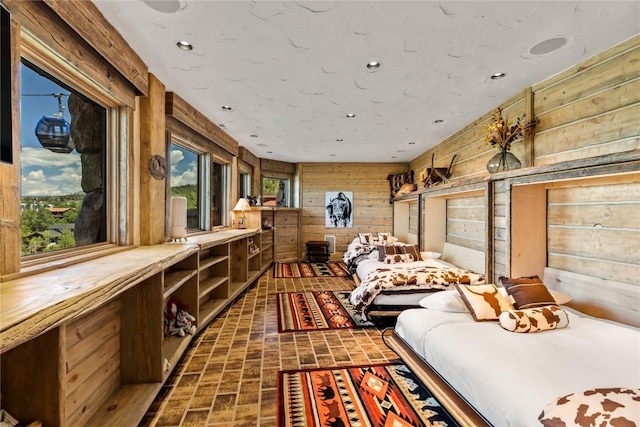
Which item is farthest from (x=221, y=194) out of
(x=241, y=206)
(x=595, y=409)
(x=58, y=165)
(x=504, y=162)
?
(x=595, y=409)

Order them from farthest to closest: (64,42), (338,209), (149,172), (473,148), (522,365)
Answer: (338,209) → (473,148) → (149,172) → (64,42) → (522,365)

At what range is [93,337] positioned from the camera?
5.92 feet

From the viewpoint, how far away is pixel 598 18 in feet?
6.00

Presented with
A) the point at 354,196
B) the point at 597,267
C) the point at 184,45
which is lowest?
the point at 597,267

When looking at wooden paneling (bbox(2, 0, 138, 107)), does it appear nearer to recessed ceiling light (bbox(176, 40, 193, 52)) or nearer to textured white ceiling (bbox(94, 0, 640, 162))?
textured white ceiling (bbox(94, 0, 640, 162))

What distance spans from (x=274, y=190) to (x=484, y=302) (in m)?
5.90

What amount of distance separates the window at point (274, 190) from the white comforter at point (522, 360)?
17.9ft

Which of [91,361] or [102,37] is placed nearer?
[91,361]

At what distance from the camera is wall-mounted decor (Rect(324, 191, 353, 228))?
7383 mm

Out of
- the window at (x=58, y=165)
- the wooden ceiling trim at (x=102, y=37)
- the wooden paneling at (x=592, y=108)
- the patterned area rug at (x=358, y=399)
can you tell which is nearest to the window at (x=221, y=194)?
the wooden ceiling trim at (x=102, y=37)

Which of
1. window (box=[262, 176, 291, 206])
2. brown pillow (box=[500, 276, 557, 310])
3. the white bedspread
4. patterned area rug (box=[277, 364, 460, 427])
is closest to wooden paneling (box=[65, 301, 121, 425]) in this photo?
patterned area rug (box=[277, 364, 460, 427])

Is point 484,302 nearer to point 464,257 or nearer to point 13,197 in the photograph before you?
point 464,257

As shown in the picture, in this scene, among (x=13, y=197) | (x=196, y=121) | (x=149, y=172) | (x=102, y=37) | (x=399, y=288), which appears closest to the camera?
(x=13, y=197)

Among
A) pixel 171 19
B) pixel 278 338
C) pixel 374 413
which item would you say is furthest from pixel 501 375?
pixel 171 19
